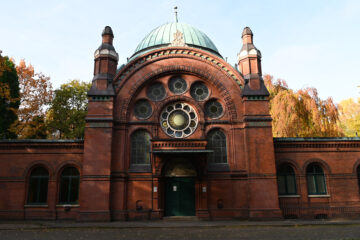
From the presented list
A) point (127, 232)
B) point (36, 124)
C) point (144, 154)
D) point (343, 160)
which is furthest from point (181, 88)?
point (36, 124)

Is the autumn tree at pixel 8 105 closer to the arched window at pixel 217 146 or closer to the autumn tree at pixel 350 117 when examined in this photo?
the arched window at pixel 217 146

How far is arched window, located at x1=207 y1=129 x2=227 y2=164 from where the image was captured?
70.1 ft

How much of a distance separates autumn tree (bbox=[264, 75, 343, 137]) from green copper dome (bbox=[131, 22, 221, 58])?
9020mm

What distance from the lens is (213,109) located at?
22375 mm

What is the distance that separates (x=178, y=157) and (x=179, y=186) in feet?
7.05

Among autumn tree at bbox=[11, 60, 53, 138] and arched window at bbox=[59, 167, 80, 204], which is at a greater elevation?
autumn tree at bbox=[11, 60, 53, 138]

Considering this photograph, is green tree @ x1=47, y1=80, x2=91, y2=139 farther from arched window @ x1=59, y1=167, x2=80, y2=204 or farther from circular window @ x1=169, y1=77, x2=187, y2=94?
circular window @ x1=169, y1=77, x2=187, y2=94

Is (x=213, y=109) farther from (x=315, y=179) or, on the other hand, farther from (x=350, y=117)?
(x=350, y=117)

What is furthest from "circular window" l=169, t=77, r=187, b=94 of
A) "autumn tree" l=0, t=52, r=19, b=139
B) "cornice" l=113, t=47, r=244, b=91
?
"autumn tree" l=0, t=52, r=19, b=139

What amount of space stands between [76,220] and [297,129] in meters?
22.2

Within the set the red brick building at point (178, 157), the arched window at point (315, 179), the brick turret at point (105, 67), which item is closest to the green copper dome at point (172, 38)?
the red brick building at point (178, 157)

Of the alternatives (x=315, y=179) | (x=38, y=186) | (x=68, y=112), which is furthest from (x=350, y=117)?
(x=38, y=186)

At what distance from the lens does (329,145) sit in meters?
22.0

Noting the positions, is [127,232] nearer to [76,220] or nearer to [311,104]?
[76,220]
